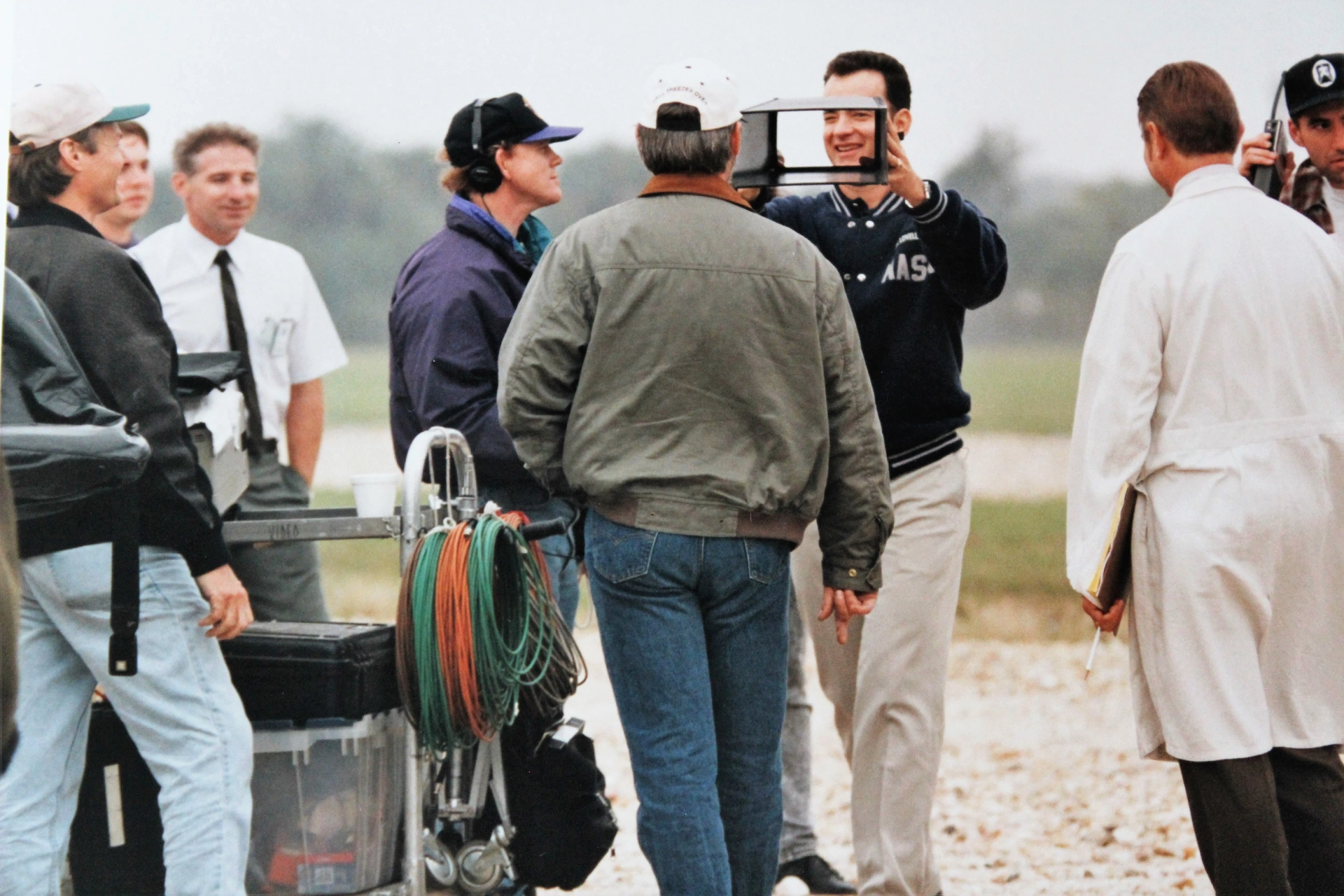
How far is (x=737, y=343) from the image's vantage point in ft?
9.20

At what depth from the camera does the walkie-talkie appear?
3.57 metres

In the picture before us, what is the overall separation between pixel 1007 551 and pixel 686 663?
665 centimetres

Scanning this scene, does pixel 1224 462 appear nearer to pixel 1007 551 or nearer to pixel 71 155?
pixel 71 155

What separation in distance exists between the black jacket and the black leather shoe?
5.66 ft

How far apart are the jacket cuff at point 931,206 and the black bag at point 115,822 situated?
1890mm

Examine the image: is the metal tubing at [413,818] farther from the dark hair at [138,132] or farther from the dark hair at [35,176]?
the dark hair at [138,132]

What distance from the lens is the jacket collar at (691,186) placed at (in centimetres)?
287

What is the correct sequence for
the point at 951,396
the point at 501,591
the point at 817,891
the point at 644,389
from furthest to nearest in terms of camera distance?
the point at 817,891, the point at 951,396, the point at 501,591, the point at 644,389

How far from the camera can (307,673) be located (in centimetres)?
326

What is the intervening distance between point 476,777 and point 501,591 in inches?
17.9

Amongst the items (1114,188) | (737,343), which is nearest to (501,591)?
(737,343)

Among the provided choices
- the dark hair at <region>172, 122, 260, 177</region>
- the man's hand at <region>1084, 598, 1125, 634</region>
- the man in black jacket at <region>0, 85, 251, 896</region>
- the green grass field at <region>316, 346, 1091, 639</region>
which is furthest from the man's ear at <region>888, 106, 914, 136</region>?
the green grass field at <region>316, 346, 1091, 639</region>

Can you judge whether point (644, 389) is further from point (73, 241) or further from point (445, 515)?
point (73, 241)

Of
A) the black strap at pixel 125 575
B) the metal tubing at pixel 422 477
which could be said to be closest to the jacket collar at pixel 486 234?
the metal tubing at pixel 422 477
